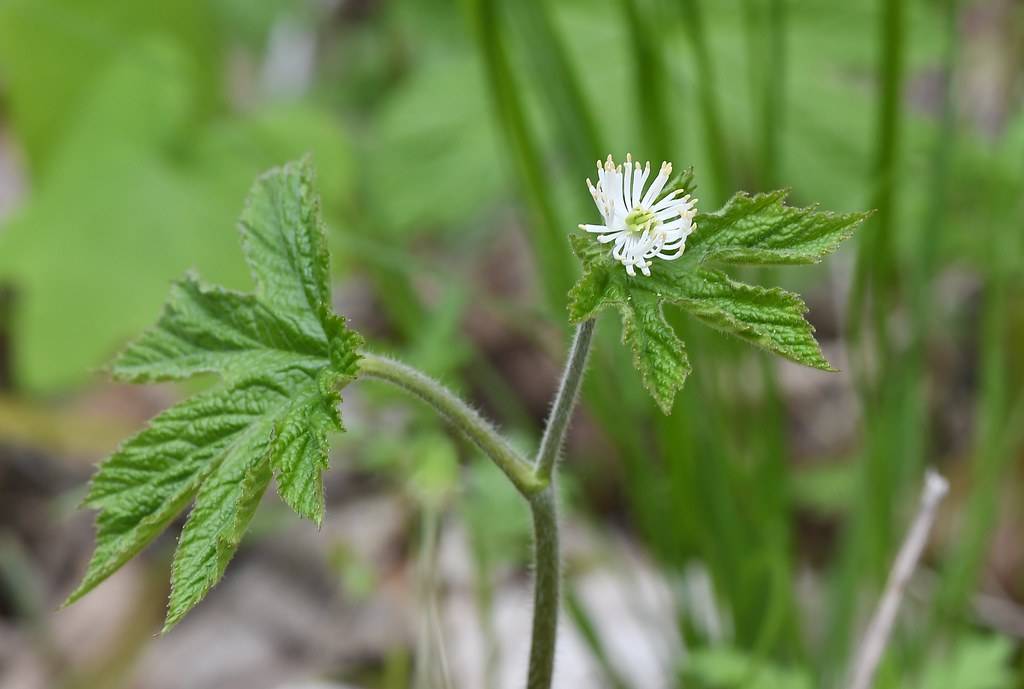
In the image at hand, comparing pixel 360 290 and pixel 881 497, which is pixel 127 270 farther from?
pixel 881 497

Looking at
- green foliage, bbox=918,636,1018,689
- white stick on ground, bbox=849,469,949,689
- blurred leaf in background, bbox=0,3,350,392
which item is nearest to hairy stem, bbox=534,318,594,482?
white stick on ground, bbox=849,469,949,689

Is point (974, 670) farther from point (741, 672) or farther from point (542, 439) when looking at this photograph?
point (542, 439)

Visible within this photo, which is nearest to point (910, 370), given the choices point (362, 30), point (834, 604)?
point (834, 604)

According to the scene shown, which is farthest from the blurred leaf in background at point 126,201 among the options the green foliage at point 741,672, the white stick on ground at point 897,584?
the white stick on ground at point 897,584

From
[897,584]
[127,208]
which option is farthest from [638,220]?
[127,208]

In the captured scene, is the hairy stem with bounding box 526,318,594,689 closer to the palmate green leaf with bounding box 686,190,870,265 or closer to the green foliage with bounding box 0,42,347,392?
the palmate green leaf with bounding box 686,190,870,265

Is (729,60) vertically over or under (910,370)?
over
